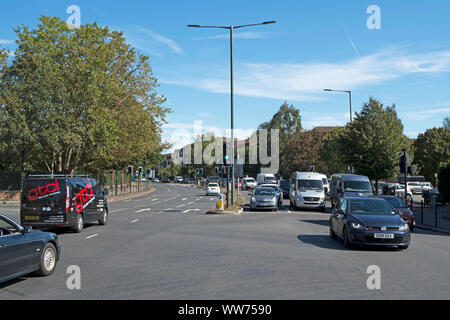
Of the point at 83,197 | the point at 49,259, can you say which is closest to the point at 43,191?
the point at 83,197

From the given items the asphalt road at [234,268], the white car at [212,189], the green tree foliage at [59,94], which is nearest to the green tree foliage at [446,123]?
the white car at [212,189]

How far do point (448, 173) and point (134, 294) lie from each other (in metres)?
27.2

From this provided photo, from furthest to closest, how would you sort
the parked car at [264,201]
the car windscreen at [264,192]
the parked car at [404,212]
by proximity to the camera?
the car windscreen at [264,192] < the parked car at [264,201] < the parked car at [404,212]

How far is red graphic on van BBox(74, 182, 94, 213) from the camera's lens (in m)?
16.2

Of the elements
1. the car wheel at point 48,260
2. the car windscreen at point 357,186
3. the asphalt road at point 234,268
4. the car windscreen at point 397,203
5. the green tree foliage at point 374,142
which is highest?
the green tree foliage at point 374,142

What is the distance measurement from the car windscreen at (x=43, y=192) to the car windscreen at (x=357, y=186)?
57.0 ft

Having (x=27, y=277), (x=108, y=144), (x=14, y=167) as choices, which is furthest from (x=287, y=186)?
(x=27, y=277)

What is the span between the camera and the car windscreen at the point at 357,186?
27.4 m

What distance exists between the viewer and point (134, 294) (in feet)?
23.4

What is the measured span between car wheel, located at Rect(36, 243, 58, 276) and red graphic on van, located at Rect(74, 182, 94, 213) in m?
7.28

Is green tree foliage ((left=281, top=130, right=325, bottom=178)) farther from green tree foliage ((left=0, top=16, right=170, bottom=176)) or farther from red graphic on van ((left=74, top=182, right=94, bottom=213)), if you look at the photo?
red graphic on van ((left=74, top=182, right=94, bottom=213))

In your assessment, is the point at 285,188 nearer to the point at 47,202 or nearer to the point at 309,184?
the point at 309,184

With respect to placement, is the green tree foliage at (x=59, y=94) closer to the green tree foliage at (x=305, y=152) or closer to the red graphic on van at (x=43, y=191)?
the red graphic on van at (x=43, y=191)
